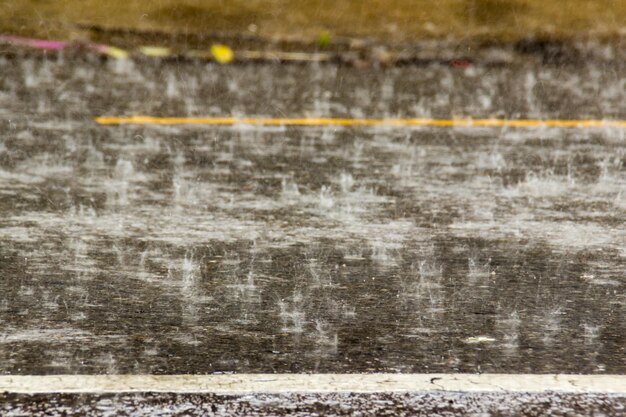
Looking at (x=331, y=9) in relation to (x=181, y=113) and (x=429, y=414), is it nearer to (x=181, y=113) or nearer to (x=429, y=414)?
(x=181, y=113)

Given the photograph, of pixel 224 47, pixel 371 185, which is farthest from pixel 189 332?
pixel 224 47

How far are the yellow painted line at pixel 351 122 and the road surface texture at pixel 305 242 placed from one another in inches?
6.2

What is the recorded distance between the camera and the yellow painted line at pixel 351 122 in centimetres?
870

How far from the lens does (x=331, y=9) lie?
521 inches

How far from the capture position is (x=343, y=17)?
13172 mm

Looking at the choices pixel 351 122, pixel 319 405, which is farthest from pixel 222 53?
pixel 319 405

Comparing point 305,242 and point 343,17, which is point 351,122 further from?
point 343,17

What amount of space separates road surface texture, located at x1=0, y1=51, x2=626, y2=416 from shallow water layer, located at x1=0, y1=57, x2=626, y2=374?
2 cm

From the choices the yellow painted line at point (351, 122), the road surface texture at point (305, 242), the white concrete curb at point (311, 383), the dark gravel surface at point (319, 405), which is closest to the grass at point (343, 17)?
the road surface texture at point (305, 242)

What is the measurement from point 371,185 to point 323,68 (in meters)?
4.79

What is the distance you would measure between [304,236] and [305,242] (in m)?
0.12

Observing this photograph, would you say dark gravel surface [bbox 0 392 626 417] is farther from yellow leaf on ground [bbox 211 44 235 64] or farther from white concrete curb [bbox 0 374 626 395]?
yellow leaf on ground [bbox 211 44 235 64]

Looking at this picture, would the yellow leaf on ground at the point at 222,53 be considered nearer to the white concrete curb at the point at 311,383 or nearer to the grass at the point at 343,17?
the grass at the point at 343,17

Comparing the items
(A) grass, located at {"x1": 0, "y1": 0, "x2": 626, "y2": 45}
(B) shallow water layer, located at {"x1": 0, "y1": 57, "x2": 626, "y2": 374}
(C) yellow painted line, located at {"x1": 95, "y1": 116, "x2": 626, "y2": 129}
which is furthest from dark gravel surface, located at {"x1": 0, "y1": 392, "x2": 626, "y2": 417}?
(A) grass, located at {"x1": 0, "y1": 0, "x2": 626, "y2": 45}
